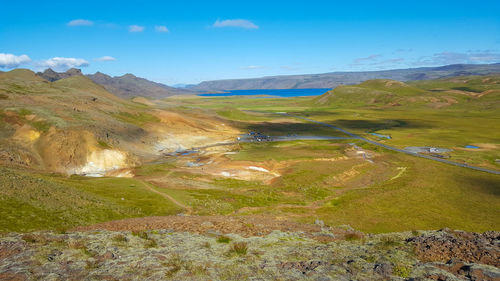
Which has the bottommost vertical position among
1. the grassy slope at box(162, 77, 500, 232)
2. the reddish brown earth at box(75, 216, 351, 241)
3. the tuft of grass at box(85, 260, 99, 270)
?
the grassy slope at box(162, 77, 500, 232)

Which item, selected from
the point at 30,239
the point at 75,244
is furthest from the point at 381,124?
the point at 30,239

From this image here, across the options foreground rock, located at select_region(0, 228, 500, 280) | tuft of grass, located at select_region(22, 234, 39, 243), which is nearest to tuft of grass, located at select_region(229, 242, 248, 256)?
foreground rock, located at select_region(0, 228, 500, 280)

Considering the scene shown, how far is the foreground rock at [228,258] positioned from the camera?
625 inches

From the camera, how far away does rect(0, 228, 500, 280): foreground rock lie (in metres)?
15.9

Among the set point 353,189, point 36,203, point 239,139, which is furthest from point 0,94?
point 353,189

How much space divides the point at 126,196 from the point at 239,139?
3549 inches

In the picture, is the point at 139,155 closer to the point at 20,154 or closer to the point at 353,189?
the point at 20,154

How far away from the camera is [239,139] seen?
14038 centimetres

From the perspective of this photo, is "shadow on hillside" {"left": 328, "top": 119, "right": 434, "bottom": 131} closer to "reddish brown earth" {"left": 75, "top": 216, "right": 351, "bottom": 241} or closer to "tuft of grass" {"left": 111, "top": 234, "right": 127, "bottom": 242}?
"reddish brown earth" {"left": 75, "top": 216, "right": 351, "bottom": 241}

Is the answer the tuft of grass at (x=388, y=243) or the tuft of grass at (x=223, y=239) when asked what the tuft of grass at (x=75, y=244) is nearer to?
the tuft of grass at (x=223, y=239)

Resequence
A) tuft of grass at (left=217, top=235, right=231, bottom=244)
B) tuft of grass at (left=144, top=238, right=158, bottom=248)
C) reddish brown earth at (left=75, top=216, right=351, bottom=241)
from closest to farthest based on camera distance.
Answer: tuft of grass at (left=144, top=238, right=158, bottom=248) < tuft of grass at (left=217, top=235, right=231, bottom=244) < reddish brown earth at (left=75, top=216, right=351, bottom=241)

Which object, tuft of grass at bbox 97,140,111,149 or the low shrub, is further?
tuft of grass at bbox 97,140,111,149

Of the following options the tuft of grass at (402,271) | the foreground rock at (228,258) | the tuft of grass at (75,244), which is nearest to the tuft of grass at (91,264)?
the foreground rock at (228,258)

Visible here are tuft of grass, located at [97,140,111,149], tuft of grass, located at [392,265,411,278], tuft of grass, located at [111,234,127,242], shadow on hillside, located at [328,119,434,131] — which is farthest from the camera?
shadow on hillside, located at [328,119,434,131]
